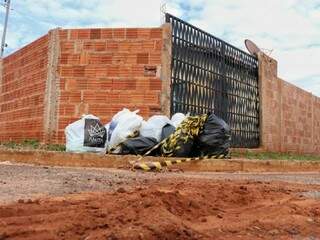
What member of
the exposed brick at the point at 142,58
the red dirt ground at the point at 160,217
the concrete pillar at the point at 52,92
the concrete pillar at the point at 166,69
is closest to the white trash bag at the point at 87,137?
the concrete pillar at the point at 52,92

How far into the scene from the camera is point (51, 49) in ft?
32.2

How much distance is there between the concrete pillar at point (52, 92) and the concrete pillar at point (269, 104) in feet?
21.0

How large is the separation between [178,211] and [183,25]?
7.57 m

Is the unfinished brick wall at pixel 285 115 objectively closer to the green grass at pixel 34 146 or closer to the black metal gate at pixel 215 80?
the black metal gate at pixel 215 80

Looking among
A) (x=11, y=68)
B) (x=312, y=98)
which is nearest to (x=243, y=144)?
(x=11, y=68)

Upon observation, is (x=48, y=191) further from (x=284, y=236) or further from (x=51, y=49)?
(x=51, y=49)

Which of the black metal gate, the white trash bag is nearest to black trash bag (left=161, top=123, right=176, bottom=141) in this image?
the white trash bag

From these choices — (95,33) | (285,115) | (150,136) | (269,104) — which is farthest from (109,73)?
(285,115)

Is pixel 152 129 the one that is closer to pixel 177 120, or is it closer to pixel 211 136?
pixel 177 120

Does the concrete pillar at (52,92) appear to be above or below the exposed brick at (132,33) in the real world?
below

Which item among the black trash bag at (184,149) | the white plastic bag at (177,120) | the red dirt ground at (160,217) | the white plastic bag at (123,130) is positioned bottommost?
the red dirt ground at (160,217)

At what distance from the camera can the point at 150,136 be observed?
26.4 feet

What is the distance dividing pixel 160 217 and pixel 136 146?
16.8ft

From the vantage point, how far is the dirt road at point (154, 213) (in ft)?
8.04
